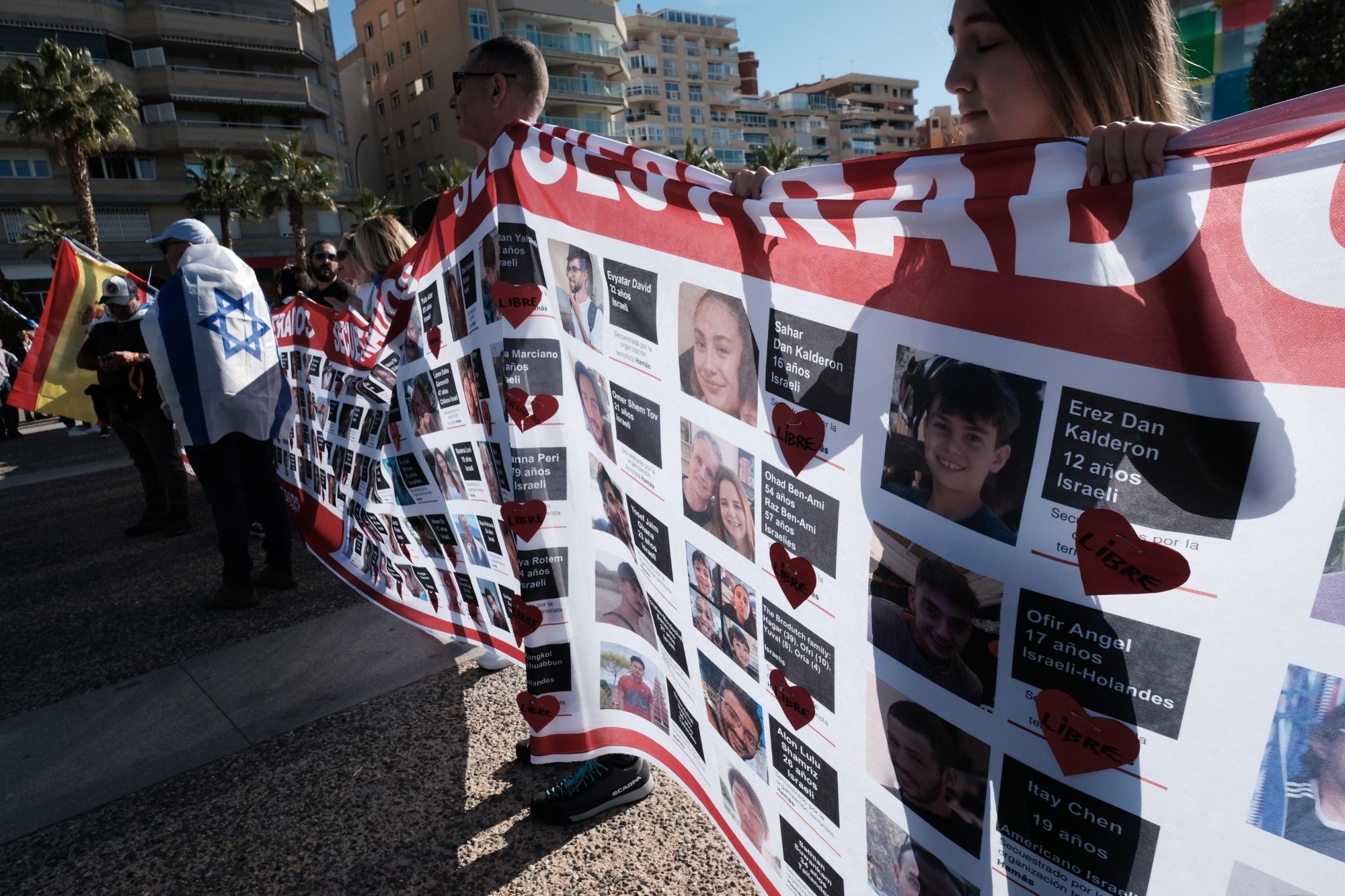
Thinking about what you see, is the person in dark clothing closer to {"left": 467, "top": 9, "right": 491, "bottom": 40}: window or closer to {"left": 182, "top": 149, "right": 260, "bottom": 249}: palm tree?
{"left": 182, "top": 149, "right": 260, "bottom": 249}: palm tree

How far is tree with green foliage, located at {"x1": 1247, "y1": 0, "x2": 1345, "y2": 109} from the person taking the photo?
1198 cm

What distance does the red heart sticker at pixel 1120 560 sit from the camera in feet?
3.29

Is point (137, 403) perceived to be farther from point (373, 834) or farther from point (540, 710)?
point (540, 710)

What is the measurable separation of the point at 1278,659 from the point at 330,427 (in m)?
4.07

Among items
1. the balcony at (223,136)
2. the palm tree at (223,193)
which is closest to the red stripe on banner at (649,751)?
the palm tree at (223,193)

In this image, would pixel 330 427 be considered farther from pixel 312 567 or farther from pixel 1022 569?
pixel 1022 569

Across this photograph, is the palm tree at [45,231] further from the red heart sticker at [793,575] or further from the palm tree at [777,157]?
the palm tree at [777,157]

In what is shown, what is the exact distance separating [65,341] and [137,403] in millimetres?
1744

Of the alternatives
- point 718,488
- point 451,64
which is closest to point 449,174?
point 451,64

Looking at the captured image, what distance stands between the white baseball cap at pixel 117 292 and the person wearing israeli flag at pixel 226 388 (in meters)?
1.44

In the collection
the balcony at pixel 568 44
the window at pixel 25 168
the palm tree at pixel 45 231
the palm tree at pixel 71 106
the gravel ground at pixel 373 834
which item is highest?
the balcony at pixel 568 44

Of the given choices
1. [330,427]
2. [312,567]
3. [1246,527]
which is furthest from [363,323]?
[1246,527]

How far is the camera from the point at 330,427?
4.10 metres

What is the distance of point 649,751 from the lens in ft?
7.62
